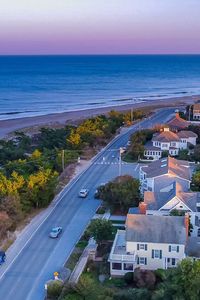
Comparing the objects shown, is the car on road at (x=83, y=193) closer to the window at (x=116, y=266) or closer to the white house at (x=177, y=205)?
the white house at (x=177, y=205)

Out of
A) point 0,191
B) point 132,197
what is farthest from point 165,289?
point 0,191

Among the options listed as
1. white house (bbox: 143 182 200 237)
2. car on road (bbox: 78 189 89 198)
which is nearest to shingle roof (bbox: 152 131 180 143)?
→ car on road (bbox: 78 189 89 198)

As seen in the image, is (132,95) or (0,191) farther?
(132,95)

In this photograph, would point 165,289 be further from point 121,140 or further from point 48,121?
point 48,121

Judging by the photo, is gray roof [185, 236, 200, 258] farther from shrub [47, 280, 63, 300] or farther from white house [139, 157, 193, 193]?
white house [139, 157, 193, 193]

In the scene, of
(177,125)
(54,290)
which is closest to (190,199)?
(54,290)

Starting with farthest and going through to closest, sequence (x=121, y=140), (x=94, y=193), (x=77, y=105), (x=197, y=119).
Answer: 1. (x=77, y=105)
2. (x=197, y=119)
3. (x=121, y=140)
4. (x=94, y=193)

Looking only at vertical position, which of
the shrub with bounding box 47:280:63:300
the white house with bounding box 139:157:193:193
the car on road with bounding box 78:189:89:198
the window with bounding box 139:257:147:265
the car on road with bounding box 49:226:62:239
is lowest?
the shrub with bounding box 47:280:63:300
